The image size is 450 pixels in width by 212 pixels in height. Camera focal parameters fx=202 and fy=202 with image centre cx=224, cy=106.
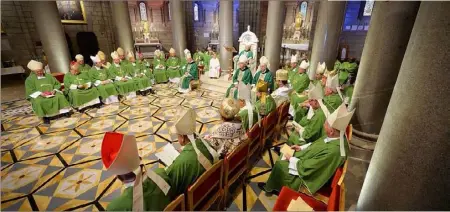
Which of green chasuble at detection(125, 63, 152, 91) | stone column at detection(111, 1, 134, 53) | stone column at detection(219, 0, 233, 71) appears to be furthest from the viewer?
stone column at detection(111, 1, 134, 53)

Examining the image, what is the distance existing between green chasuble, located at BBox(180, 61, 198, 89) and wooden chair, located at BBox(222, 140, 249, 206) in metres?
5.75

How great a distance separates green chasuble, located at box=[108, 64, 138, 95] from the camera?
7.09 metres

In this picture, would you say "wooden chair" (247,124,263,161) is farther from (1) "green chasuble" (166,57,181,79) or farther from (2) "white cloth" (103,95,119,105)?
(1) "green chasuble" (166,57,181,79)

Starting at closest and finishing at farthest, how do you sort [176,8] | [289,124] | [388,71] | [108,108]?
[388,71]
[289,124]
[108,108]
[176,8]

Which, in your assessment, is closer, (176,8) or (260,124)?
(260,124)

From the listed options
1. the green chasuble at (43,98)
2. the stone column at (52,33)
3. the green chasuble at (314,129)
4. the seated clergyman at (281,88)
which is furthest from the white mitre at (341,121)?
the stone column at (52,33)

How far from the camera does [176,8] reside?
10250 mm

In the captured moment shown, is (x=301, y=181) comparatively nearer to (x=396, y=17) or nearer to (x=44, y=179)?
(x=396, y=17)

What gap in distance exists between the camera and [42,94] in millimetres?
5410

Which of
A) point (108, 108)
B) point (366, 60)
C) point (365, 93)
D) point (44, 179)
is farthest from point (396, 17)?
point (108, 108)

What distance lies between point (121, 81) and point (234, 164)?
6.15 metres

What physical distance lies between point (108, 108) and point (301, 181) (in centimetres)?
634

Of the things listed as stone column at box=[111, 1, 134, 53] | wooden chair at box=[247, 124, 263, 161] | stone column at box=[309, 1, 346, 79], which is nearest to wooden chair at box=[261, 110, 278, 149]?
wooden chair at box=[247, 124, 263, 161]

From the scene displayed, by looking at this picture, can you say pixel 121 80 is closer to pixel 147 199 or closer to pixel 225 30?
pixel 225 30
